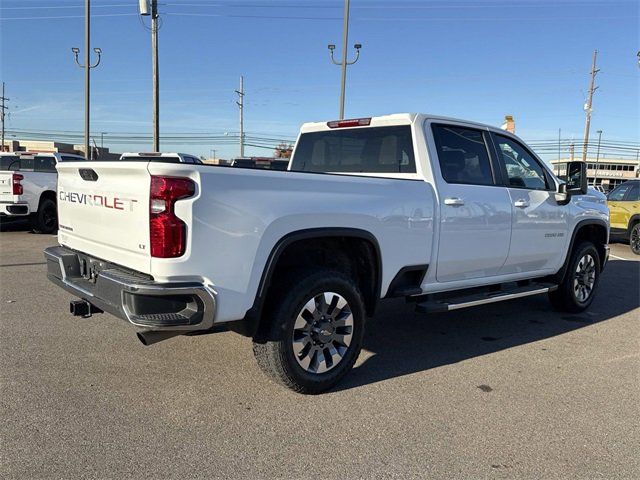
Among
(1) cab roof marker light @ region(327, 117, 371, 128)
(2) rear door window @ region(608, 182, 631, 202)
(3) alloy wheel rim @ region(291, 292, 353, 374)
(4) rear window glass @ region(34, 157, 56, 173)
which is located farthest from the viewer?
(2) rear door window @ region(608, 182, 631, 202)

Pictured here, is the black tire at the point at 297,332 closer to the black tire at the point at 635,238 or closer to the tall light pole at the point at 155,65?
the black tire at the point at 635,238

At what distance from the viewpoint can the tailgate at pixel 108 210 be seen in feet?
10.3

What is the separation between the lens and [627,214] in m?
12.7

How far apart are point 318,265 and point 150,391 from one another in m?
1.49

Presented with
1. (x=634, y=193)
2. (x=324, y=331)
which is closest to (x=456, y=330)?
(x=324, y=331)

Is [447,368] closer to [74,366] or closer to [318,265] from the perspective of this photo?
[318,265]

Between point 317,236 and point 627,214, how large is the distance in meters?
11.6

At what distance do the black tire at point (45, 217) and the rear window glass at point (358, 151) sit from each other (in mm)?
8590

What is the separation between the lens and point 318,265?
3949 millimetres

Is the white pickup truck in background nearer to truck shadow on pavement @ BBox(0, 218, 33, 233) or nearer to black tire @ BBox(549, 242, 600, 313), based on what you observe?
truck shadow on pavement @ BBox(0, 218, 33, 233)

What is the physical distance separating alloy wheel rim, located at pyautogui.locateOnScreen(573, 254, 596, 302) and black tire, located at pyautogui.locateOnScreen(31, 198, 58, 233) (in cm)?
1098

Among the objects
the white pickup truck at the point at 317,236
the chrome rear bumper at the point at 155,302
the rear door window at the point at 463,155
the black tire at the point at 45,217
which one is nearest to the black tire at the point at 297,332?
the white pickup truck at the point at 317,236

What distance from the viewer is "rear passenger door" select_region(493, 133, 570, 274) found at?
17.2 feet

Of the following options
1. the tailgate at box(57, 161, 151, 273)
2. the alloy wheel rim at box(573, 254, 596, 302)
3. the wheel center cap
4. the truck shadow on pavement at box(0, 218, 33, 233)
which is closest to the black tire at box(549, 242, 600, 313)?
the alloy wheel rim at box(573, 254, 596, 302)
